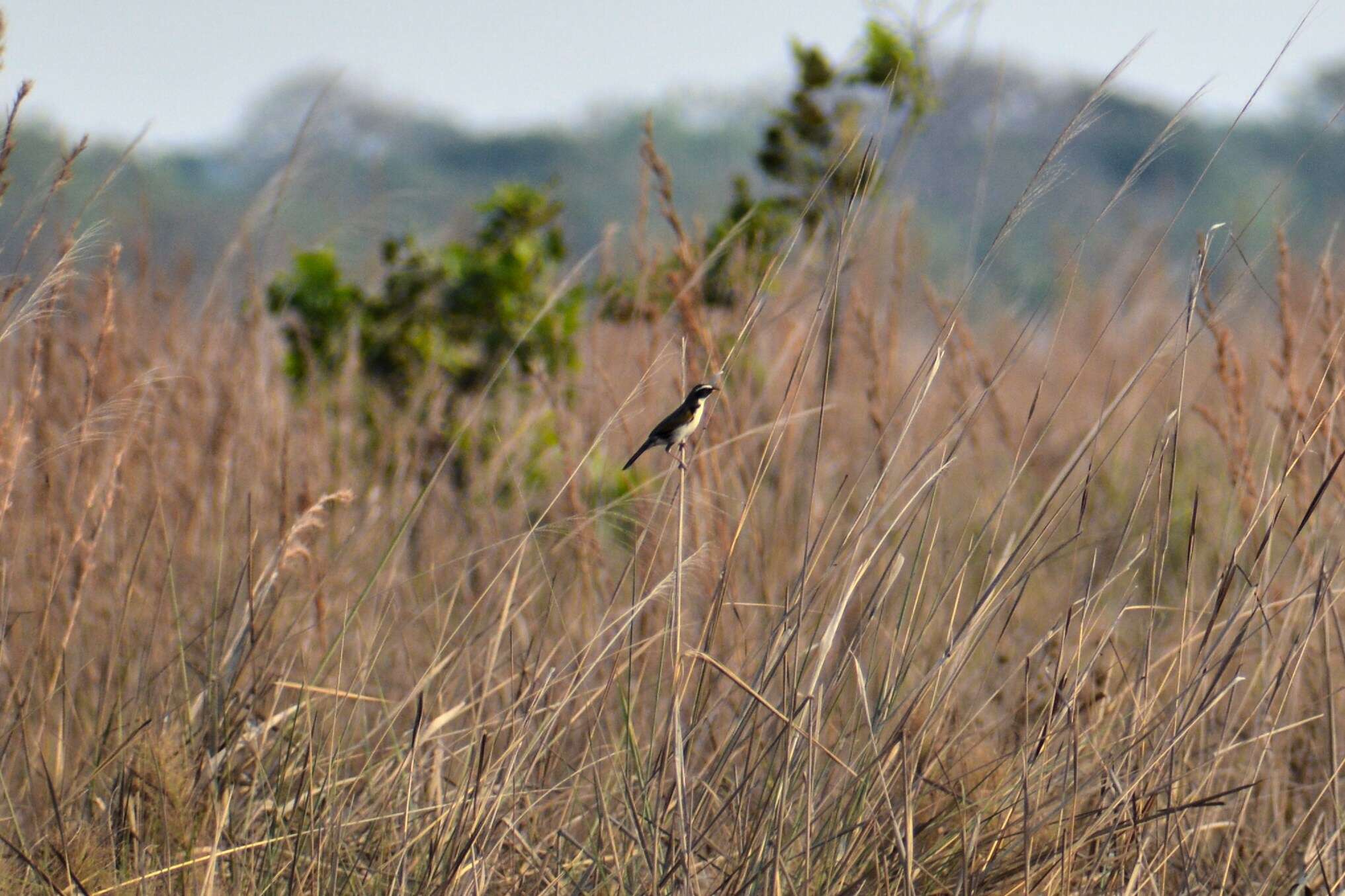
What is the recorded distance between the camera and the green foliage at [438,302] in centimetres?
417

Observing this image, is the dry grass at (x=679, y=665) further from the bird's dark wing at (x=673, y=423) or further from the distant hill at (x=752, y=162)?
the distant hill at (x=752, y=162)

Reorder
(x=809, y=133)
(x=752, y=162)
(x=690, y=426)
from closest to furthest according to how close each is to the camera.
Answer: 1. (x=690, y=426)
2. (x=809, y=133)
3. (x=752, y=162)

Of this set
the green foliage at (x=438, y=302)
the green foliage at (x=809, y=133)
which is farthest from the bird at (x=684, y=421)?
the green foliage at (x=438, y=302)

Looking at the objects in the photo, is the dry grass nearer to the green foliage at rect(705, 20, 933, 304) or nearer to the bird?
the bird

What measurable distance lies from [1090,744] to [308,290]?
10.7ft

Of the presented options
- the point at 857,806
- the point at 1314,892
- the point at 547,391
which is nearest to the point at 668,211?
the point at 547,391

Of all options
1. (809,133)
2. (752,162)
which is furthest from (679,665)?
(752,162)

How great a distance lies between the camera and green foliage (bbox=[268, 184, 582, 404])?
164 inches

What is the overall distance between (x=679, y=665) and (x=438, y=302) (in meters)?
3.05

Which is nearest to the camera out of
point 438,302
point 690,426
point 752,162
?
point 690,426

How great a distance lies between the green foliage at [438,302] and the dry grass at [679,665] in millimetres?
843

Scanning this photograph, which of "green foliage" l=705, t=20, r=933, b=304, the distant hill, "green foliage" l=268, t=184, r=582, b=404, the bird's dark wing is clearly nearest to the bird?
the bird's dark wing

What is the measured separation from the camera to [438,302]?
436 cm

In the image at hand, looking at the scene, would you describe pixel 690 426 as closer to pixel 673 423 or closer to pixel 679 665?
pixel 673 423
